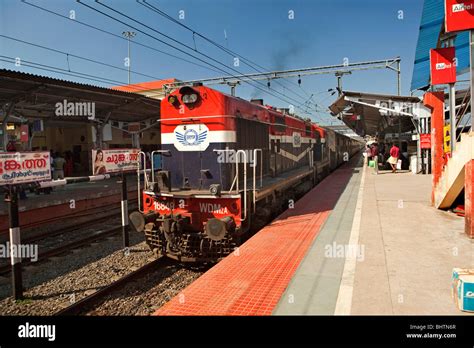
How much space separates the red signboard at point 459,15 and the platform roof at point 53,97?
11178 millimetres

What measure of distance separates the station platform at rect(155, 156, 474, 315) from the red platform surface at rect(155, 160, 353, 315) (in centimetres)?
1

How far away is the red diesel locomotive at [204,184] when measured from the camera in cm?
639

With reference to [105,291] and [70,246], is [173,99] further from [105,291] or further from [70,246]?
[70,246]

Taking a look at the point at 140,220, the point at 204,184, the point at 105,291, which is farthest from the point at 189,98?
the point at 105,291

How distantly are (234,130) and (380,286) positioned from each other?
4.20 m

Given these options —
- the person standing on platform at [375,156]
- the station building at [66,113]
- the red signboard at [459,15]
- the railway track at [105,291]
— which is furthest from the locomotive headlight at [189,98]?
the person standing on platform at [375,156]

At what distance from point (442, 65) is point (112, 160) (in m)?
8.53

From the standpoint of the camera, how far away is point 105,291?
554cm

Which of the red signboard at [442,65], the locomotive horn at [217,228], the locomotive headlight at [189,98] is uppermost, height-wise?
the red signboard at [442,65]

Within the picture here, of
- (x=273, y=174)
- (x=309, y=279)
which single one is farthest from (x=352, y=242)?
(x=273, y=174)
